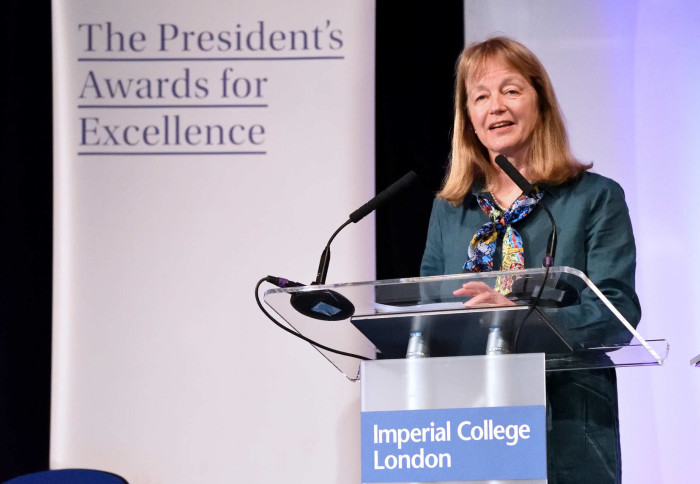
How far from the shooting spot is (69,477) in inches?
126

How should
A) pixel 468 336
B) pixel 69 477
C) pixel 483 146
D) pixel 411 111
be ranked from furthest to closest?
pixel 411 111 < pixel 69 477 < pixel 483 146 < pixel 468 336

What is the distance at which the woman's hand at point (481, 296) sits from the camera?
5.74 feet

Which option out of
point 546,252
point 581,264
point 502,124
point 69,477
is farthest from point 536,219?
point 69,477

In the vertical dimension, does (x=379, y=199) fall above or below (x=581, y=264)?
above

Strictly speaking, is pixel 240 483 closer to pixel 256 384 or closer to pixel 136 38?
pixel 256 384

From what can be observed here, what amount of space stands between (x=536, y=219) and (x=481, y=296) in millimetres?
757

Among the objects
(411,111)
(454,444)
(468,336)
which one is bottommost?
(454,444)

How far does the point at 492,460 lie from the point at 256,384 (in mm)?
1929

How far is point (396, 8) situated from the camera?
3.84 m

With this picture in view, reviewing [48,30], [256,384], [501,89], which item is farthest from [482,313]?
[48,30]

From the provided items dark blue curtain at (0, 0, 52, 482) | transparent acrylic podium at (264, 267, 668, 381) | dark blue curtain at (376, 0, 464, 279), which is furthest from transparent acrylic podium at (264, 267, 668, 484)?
dark blue curtain at (0, 0, 52, 482)

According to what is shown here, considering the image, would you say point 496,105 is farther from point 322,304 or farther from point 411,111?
point 411,111

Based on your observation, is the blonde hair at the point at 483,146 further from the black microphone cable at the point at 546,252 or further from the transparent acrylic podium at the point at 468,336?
the transparent acrylic podium at the point at 468,336

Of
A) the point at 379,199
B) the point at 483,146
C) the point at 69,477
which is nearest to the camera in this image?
the point at 379,199
